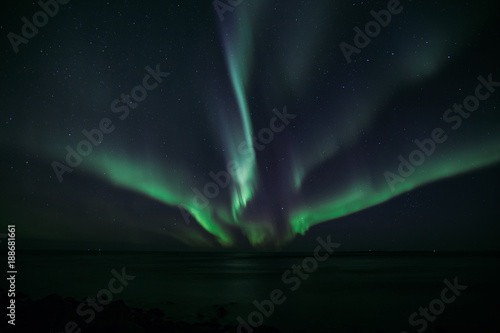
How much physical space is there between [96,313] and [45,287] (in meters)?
12.8

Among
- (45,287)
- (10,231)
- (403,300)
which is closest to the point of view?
(10,231)

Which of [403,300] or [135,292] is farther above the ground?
[135,292]

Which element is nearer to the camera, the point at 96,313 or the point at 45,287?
the point at 96,313

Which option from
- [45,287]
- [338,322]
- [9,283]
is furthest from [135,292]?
[338,322]

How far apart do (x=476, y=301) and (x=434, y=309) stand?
7.47 feet

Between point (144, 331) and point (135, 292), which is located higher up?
point (135, 292)

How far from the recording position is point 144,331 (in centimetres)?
862

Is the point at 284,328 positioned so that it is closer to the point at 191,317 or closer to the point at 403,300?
the point at 191,317

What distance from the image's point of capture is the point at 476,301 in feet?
49.1

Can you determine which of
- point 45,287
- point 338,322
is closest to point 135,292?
point 45,287

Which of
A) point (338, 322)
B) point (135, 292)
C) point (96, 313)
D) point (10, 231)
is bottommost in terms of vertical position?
point (338, 322)

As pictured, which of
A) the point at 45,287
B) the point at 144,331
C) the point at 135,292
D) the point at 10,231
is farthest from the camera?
the point at 45,287

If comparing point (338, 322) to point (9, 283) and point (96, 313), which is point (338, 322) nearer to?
point (96, 313)

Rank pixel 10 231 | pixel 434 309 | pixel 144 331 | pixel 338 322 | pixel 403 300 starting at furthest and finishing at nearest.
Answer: pixel 403 300 < pixel 434 309 < pixel 338 322 < pixel 10 231 < pixel 144 331
